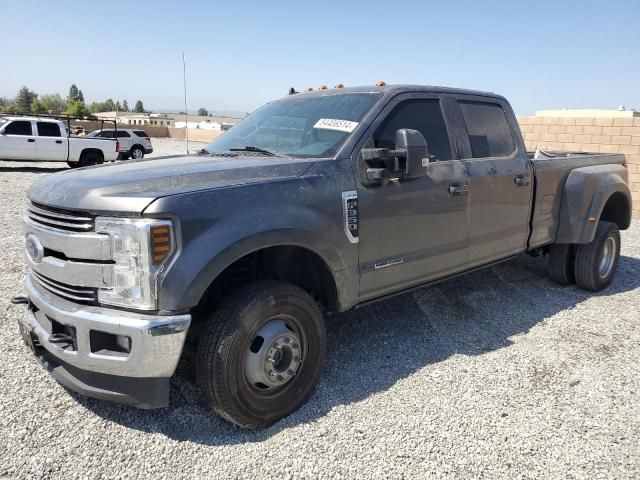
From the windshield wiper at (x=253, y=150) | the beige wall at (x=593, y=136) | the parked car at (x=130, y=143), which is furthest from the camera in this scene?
the parked car at (x=130, y=143)

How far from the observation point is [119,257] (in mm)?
2469

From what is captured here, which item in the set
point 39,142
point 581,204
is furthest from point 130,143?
point 581,204

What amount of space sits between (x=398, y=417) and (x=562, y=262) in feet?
11.3

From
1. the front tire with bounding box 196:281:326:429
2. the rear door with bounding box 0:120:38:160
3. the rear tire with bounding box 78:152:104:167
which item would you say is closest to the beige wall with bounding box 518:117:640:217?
the front tire with bounding box 196:281:326:429

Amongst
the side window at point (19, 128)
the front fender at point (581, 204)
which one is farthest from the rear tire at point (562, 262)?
the side window at point (19, 128)

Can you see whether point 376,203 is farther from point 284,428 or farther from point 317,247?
point 284,428

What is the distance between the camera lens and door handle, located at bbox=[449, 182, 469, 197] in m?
3.89

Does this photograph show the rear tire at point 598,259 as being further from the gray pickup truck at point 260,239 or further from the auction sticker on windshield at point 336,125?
the auction sticker on windshield at point 336,125

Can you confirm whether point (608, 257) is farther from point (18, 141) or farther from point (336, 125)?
point (18, 141)

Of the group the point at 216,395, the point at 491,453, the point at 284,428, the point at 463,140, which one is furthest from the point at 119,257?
the point at 463,140

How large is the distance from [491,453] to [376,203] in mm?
1609

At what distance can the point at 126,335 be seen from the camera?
8.00 feet

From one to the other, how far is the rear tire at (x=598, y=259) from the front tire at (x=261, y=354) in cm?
363

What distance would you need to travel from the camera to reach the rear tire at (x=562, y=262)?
220 inches
